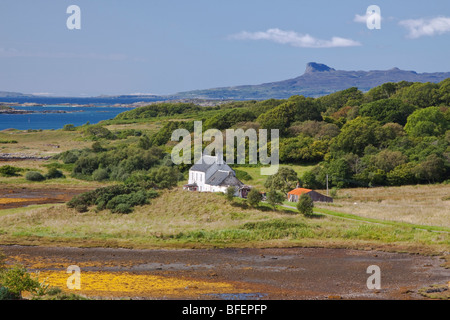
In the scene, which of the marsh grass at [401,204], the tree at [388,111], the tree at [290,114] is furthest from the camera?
the tree at [388,111]

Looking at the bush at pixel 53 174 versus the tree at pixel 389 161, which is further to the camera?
the bush at pixel 53 174

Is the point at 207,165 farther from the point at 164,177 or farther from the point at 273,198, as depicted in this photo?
the point at 273,198

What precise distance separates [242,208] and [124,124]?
105448 mm

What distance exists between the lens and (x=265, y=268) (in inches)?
1286

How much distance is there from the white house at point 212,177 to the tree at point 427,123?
39505mm

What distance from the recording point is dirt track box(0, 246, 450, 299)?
27.2 metres

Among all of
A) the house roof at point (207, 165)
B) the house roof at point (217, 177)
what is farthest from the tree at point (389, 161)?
the house roof at point (217, 177)

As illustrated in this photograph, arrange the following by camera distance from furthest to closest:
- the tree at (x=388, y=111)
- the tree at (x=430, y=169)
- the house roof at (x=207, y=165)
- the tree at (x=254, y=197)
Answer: the tree at (x=388, y=111), the tree at (x=430, y=169), the house roof at (x=207, y=165), the tree at (x=254, y=197)

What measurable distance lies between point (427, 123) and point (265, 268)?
59.6m

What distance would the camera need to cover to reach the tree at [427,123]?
82562 mm

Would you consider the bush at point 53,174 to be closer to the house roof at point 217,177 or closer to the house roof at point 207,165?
the house roof at point 207,165

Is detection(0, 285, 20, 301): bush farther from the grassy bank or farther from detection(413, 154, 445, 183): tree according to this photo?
detection(413, 154, 445, 183): tree
